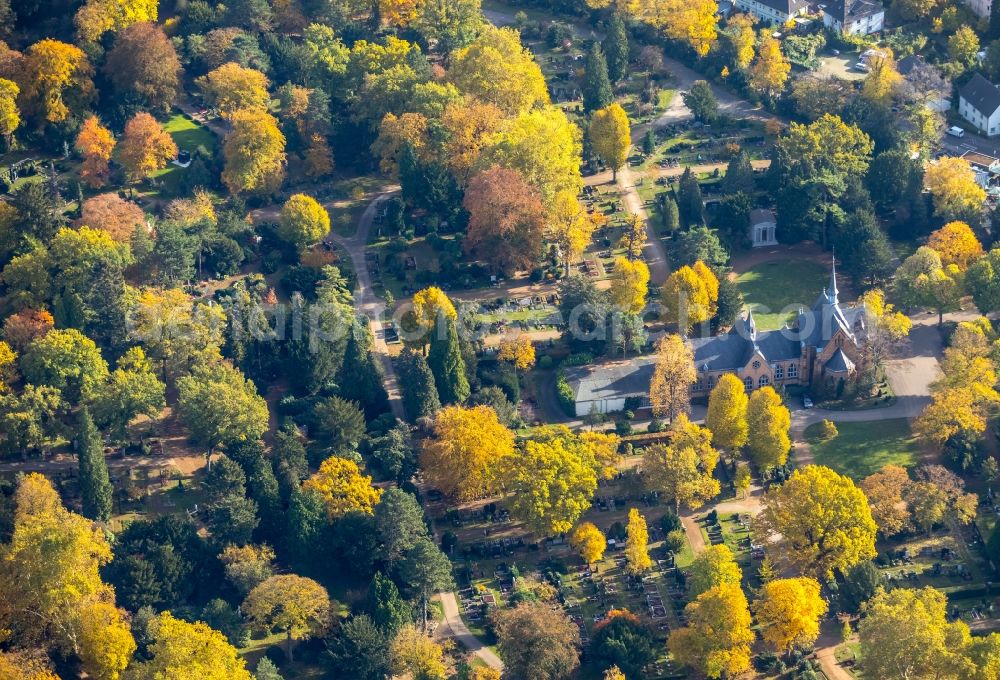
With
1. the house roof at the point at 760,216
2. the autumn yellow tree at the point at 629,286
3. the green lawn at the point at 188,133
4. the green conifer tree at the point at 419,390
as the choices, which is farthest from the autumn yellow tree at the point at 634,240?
the green lawn at the point at 188,133

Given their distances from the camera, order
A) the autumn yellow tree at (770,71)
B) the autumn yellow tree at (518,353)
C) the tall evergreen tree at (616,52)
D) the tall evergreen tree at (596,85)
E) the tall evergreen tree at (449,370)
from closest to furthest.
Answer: the tall evergreen tree at (449,370)
the autumn yellow tree at (518,353)
the tall evergreen tree at (596,85)
the autumn yellow tree at (770,71)
the tall evergreen tree at (616,52)

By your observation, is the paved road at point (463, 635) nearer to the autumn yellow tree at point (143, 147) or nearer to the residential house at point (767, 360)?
the residential house at point (767, 360)

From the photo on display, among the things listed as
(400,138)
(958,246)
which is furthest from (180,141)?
(958,246)

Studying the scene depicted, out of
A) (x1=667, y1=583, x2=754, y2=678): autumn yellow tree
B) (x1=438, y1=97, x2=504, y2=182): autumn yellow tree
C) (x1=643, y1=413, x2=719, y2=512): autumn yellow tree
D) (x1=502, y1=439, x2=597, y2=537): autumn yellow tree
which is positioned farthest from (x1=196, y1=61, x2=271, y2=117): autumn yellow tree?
(x1=667, y1=583, x2=754, y2=678): autumn yellow tree

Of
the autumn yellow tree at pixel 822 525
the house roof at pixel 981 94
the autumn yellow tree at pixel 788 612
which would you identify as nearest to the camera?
the autumn yellow tree at pixel 788 612

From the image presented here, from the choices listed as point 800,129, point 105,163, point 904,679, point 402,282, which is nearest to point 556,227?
point 402,282

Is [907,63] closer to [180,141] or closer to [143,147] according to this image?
[180,141]

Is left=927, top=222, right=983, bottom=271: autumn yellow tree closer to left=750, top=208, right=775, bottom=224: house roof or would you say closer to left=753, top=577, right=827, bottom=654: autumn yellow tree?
left=750, top=208, right=775, bottom=224: house roof
